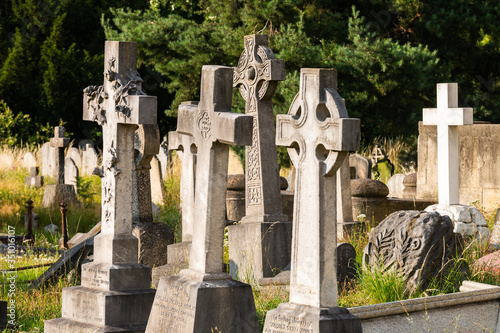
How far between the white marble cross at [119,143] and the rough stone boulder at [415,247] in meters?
2.07

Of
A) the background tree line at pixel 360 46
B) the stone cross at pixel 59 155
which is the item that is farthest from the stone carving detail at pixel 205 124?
the stone cross at pixel 59 155

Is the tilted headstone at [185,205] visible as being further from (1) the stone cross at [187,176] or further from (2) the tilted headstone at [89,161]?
(2) the tilted headstone at [89,161]

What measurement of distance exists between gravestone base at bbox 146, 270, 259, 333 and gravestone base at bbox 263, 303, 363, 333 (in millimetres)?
503

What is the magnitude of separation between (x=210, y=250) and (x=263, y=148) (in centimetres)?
316

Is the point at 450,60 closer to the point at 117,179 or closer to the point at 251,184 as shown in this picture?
the point at 251,184

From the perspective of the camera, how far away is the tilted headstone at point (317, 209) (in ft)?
16.8

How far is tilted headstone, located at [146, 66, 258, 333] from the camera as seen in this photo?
223 inches

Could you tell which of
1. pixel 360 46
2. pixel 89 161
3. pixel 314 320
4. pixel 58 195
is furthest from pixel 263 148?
pixel 89 161

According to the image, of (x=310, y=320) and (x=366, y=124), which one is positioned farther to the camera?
(x=366, y=124)

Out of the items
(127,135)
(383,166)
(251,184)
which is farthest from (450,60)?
(127,135)

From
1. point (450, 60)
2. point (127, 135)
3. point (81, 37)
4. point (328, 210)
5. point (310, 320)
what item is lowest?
point (310, 320)

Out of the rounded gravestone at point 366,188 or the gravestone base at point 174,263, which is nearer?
the gravestone base at point 174,263

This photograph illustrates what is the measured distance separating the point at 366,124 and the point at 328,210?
1490 cm

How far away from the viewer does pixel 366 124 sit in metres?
19.8
